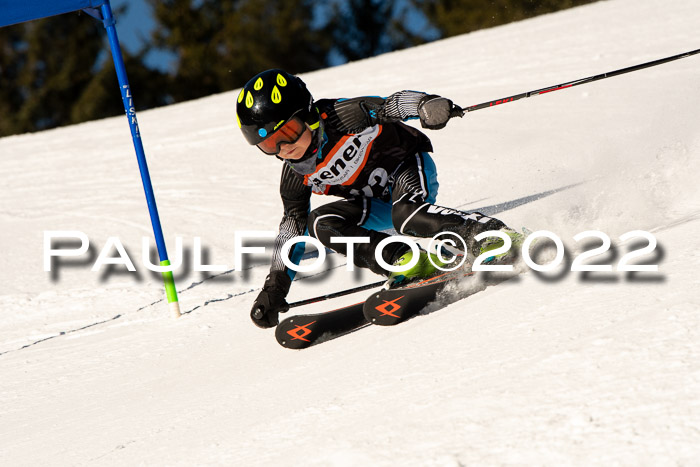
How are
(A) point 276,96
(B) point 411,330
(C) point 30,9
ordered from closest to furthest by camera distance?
(B) point 411,330
(A) point 276,96
(C) point 30,9

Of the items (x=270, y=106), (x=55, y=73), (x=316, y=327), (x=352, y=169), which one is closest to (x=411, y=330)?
(x=316, y=327)

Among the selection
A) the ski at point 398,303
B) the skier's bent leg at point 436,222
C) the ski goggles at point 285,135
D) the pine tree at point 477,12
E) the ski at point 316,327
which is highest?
the pine tree at point 477,12

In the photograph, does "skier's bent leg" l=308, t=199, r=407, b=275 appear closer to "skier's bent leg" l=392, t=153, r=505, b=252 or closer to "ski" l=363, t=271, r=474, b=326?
"skier's bent leg" l=392, t=153, r=505, b=252

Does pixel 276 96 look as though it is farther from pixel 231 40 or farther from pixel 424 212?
pixel 231 40

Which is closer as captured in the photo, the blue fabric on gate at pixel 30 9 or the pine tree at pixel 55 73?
the blue fabric on gate at pixel 30 9

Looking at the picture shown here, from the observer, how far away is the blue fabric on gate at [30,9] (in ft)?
14.8

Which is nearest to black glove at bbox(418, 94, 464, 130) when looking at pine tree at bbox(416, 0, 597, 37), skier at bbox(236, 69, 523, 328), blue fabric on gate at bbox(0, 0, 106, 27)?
skier at bbox(236, 69, 523, 328)

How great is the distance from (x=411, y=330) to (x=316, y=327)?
22.5 inches

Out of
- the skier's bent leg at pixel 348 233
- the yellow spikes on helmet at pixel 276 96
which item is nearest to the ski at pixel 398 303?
the skier's bent leg at pixel 348 233

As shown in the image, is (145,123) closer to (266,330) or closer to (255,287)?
(255,287)

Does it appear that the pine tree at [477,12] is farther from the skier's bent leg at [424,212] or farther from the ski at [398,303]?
the ski at [398,303]

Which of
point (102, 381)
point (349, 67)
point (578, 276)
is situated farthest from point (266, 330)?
point (349, 67)

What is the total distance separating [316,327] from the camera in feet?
11.8

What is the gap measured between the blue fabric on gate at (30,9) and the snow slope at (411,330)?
206 centimetres
